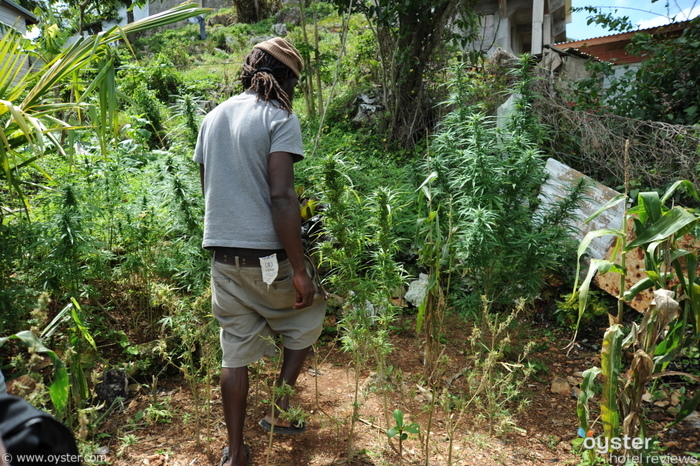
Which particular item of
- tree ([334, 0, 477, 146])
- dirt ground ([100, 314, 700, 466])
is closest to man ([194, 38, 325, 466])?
dirt ground ([100, 314, 700, 466])

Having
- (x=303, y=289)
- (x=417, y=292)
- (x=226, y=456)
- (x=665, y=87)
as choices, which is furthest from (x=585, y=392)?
A: (x=665, y=87)

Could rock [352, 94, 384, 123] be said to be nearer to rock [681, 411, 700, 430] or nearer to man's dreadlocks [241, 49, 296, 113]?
man's dreadlocks [241, 49, 296, 113]

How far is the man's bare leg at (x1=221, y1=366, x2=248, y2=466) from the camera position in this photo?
2.40 metres

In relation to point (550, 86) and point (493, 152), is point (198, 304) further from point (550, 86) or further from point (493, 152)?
point (550, 86)

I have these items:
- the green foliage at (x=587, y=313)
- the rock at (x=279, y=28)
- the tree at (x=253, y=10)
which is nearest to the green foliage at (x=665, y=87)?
the green foliage at (x=587, y=313)

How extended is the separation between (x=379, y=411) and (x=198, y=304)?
47.4 inches

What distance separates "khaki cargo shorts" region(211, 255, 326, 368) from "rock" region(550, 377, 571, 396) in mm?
1849

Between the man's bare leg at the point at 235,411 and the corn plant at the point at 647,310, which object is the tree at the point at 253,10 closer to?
the man's bare leg at the point at 235,411

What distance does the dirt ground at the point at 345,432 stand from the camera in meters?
2.64

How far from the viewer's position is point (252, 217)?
2.38 metres

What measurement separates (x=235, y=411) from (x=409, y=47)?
5.17 m

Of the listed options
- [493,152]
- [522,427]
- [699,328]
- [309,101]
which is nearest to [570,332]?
[522,427]

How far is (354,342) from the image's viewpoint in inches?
97.0

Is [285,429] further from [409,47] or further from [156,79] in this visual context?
[156,79]
